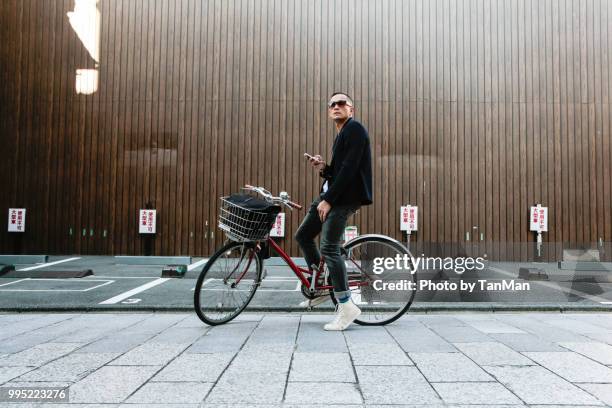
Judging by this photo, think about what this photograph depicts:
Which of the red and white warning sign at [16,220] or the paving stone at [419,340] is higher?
the red and white warning sign at [16,220]

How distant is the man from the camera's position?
12.2ft

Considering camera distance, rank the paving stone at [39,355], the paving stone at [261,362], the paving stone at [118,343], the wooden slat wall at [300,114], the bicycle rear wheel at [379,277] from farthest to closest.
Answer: the wooden slat wall at [300,114] → the bicycle rear wheel at [379,277] → the paving stone at [118,343] → the paving stone at [39,355] → the paving stone at [261,362]

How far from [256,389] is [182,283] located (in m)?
5.20

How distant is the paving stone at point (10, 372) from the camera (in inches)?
102

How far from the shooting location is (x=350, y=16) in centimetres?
1151

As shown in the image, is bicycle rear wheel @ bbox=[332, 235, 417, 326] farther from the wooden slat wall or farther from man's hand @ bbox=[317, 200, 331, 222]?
the wooden slat wall

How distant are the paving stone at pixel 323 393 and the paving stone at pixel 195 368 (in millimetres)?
522

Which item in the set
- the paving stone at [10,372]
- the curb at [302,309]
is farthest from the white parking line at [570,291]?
the paving stone at [10,372]

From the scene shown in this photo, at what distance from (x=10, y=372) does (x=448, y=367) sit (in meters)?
2.78

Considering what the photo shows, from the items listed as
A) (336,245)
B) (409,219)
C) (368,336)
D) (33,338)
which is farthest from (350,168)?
(409,219)

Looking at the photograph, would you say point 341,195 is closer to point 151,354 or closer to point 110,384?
point 151,354

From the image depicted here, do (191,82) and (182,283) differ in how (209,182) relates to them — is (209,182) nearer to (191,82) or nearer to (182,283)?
(191,82)

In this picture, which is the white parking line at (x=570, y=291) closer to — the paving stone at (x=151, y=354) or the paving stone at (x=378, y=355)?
the paving stone at (x=378, y=355)

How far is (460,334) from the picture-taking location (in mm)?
3801
